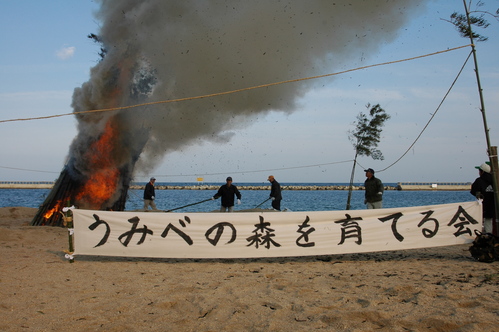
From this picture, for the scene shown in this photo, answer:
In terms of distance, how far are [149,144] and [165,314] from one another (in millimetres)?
11845

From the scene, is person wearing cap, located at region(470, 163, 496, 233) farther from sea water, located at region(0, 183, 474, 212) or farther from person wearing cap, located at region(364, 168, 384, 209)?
sea water, located at region(0, 183, 474, 212)

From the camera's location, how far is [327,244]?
30.8 feet

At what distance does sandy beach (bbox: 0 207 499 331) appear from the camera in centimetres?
552

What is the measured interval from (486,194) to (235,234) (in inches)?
241

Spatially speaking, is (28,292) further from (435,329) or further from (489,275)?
(489,275)

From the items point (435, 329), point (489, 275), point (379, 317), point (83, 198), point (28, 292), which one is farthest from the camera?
point (83, 198)

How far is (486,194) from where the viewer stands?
33.3ft

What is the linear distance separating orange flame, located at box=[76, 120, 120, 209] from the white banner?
7.02 metres

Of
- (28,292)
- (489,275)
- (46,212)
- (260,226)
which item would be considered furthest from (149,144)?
(489,275)

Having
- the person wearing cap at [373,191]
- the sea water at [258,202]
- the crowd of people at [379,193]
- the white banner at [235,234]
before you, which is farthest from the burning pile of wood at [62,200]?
the person wearing cap at [373,191]

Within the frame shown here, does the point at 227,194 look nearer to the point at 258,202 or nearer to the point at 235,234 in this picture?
the point at 235,234

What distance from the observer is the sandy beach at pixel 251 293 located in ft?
18.1

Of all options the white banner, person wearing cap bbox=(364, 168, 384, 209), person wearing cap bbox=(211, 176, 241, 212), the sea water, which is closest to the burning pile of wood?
the sea water

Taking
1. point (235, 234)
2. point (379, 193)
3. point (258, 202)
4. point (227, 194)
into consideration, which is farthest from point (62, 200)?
point (258, 202)
